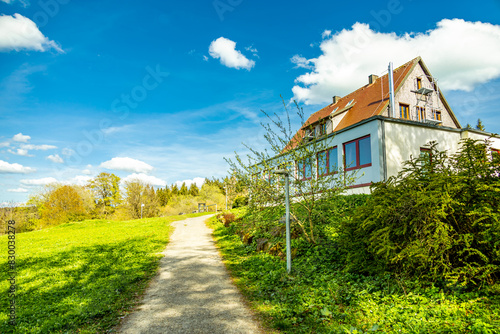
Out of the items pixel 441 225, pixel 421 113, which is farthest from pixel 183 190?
pixel 441 225

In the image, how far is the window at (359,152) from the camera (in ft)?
51.4

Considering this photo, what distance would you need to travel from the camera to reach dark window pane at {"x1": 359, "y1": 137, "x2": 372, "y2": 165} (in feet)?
51.3

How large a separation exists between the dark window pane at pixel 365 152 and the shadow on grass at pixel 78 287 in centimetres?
1170

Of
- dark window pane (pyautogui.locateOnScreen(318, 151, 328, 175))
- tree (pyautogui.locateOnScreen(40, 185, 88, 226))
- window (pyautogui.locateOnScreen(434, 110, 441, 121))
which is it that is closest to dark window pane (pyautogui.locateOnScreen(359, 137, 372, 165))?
dark window pane (pyautogui.locateOnScreen(318, 151, 328, 175))

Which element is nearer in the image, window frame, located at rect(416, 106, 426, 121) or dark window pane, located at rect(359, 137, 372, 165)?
dark window pane, located at rect(359, 137, 372, 165)

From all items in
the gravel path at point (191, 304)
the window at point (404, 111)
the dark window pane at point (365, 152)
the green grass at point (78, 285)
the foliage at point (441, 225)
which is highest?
the window at point (404, 111)

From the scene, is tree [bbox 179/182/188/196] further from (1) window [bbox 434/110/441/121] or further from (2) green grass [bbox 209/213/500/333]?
(2) green grass [bbox 209/213/500/333]

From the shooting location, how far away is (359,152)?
16.3 m

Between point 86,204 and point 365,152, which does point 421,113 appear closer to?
point 365,152

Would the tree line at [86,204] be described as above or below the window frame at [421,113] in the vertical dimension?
below

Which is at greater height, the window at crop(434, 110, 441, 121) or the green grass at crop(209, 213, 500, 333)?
the window at crop(434, 110, 441, 121)

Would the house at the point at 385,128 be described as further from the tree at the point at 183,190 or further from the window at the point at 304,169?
the tree at the point at 183,190

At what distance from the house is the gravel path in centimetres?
437

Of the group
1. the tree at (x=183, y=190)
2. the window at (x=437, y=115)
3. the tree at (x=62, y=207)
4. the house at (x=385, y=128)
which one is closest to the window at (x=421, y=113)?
the house at (x=385, y=128)
